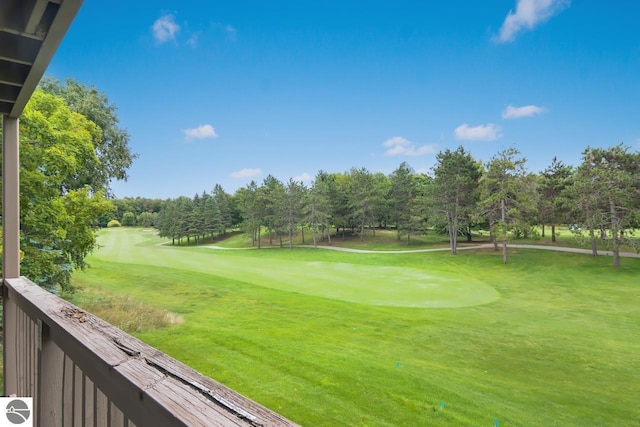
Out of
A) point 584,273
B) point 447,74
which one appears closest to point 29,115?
point 584,273

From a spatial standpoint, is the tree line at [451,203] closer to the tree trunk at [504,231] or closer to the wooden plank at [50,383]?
the tree trunk at [504,231]

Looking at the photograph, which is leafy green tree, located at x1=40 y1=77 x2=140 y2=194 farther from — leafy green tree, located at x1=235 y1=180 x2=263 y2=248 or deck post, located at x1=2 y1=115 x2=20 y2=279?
leafy green tree, located at x1=235 y1=180 x2=263 y2=248

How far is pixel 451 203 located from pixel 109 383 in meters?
25.0

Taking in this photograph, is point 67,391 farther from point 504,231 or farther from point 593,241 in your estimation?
point 593,241

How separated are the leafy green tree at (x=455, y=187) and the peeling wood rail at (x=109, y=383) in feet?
78.3

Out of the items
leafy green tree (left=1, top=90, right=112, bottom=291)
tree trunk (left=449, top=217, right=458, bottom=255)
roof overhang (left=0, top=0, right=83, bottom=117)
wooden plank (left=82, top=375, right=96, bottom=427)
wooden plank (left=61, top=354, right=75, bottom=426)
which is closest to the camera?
wooden plank (left=82, top=375, right=96, bottom=427)

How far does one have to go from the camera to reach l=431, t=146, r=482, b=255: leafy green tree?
76.7 feet

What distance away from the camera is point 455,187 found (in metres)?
23.8

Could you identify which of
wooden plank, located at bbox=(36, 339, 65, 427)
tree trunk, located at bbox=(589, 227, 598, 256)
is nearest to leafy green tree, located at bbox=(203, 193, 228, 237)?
tree trunk, located at bbox=(589, 227, 598, 256)

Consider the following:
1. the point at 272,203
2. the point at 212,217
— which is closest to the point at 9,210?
the point at 272,203

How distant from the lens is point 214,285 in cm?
1148

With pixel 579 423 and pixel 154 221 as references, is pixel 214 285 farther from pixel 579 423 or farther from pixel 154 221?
pixel 154 221

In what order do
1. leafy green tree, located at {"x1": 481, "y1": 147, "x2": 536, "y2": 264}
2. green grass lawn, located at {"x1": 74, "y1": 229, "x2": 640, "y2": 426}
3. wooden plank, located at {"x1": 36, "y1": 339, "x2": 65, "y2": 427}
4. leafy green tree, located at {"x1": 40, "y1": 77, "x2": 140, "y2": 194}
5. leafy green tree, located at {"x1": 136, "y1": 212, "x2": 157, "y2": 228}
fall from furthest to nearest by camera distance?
leafy green tree, located at {"x1": 136, "y1": 212, "x2": 157, "y2": 228} < leafy green tree, located at {"x1": 481, "y1": 147, "x2": 536, "y2": 264} < leafy green tree, located at {"x1": 40, "y1": 77, "x2": 140, "y2": 194} < green grass lawn, located at {"x1": 74, "y1": 229, "x2": 640, "y2": 426} < wooden plank, located at {"x1": 36, "y1": 339, "x2": 65, "y2": 427}

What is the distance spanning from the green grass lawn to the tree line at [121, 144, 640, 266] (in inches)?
203
